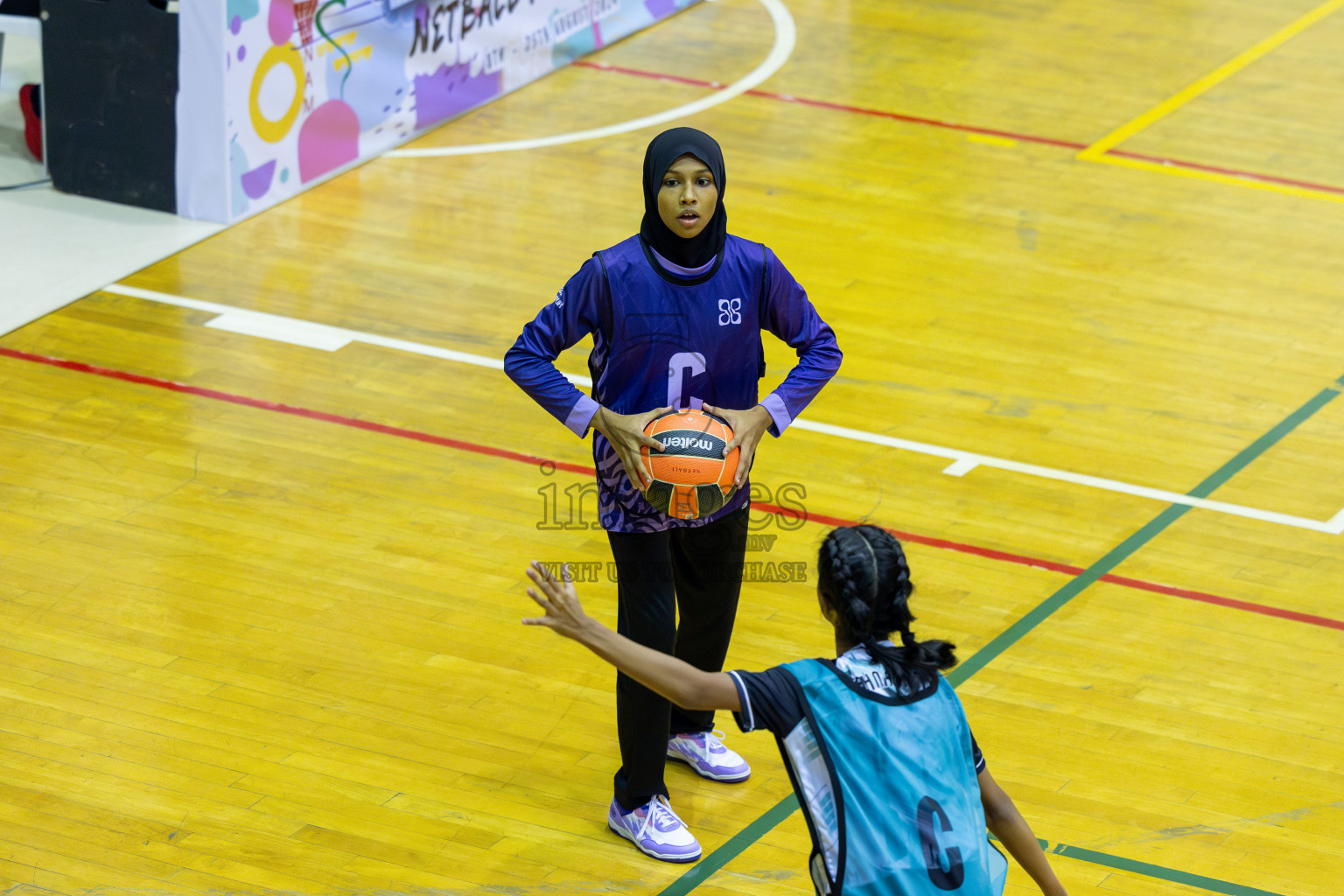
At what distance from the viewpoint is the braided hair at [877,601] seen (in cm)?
360

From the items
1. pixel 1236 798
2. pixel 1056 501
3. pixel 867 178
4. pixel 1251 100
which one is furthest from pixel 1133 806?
pixel 1251 100

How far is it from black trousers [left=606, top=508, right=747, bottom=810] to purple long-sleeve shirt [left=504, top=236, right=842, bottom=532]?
0.09 metres

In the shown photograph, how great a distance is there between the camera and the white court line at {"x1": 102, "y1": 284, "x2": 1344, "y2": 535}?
7547mm

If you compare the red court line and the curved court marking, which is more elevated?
the curved court marking

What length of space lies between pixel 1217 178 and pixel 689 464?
7959 millimetres

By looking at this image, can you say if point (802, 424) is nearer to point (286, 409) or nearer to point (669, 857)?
point (286, 409)

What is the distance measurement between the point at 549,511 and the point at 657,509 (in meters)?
2.55

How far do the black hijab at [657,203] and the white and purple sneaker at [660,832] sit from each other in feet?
5.41

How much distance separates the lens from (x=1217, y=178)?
11.7 meters

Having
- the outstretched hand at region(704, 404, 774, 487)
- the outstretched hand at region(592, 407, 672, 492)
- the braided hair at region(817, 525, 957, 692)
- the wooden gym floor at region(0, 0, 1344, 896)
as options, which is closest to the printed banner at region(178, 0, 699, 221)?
the wooden gym floor at region(0, 0, 1344, 896)

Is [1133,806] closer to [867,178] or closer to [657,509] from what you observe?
[657,509]

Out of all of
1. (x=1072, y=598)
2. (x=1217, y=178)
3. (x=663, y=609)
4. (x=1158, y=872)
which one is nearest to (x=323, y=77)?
(x=1217, y=178)

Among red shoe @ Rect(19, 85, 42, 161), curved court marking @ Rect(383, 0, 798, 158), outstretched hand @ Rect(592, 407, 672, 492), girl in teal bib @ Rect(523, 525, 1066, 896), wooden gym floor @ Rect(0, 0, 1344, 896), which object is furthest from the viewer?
curved court marking @ Rect(383, 0, 798, 158)

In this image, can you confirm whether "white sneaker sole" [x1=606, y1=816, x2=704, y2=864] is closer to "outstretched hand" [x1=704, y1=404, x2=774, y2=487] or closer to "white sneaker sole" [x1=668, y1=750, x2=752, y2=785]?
"white sneaker sole" [x1=668, y1=750, x2=752, y2=785]
